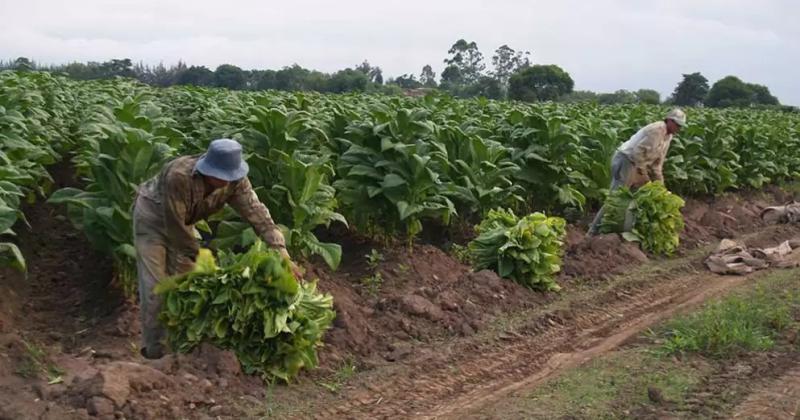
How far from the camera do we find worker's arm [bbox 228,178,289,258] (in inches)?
208

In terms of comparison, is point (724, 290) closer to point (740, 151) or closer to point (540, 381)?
point (540, 381)

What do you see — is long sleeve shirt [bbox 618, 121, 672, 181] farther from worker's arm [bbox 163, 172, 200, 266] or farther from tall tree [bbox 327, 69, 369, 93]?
tall tree [bbox 327, 69, 369, 93]

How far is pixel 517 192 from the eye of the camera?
10.7 m

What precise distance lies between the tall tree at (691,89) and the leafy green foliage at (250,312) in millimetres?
50259

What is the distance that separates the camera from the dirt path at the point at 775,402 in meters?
4.99

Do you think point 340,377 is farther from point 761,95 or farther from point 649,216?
point 761,95

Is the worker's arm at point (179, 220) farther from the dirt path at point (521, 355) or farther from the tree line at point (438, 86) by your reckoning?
the tree line at point (438, 86)

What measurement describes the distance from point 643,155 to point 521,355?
15.9 feet

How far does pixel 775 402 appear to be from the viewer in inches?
205

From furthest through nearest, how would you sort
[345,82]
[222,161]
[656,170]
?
[345,82] < [656,170] < [222,161]

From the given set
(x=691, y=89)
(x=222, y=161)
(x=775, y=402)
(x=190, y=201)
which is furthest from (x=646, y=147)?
(x=691, y=89)

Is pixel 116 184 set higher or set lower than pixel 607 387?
higher

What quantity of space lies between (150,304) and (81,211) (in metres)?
1.71

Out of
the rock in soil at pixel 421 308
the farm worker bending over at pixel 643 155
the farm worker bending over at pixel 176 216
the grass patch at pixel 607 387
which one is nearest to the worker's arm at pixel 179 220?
the farm worker bending over at pixel 176 216
